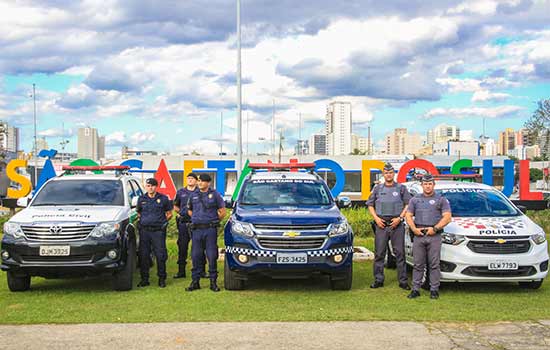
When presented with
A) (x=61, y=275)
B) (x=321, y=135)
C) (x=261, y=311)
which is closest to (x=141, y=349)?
(x=261, y=311)

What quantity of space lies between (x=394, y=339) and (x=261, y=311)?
201 cm

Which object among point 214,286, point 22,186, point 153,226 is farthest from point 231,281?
point 22,186

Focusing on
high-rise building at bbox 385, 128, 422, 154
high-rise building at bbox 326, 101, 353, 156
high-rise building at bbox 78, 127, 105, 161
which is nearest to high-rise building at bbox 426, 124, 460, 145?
high-rise building at bbox 385, 128, 422, 154

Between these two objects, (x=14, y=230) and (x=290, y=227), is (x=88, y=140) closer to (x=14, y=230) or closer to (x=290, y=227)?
(x=14, y=230)

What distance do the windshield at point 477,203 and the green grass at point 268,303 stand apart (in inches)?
46.0

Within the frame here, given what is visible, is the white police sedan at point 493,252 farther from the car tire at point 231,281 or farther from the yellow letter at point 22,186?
the yellow letter at point 22,186

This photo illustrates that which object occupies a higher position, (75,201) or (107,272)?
(75,201)

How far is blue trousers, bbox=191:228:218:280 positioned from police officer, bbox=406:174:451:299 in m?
2.94

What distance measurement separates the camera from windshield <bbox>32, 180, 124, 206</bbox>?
Answer: 33.6 feet

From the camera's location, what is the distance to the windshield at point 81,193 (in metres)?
10.2

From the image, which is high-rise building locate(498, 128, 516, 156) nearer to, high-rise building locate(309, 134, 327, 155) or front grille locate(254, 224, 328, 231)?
high-rise building locate(309, 134, 327, 155)

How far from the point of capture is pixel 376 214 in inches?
389

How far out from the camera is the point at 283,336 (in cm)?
669

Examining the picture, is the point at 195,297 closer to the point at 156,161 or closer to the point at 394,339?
the point at 394,339
